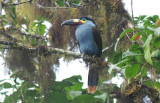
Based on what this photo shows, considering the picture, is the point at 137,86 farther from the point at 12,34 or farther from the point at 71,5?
the point at 12,34

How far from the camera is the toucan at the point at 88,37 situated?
11.3ft

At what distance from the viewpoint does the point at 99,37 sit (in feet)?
11.2

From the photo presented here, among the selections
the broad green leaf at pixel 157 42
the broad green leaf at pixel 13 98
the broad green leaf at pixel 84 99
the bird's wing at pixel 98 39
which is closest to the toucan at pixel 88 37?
the bird's wing at pixel 98 39

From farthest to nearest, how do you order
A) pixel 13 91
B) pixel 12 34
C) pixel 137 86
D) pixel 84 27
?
pixel 84 27
pixel 12 34
pixel 13 91
pixel 137 86

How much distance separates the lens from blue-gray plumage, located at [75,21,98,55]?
358cm

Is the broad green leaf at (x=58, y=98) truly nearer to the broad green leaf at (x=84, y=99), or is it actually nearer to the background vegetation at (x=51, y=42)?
the background vegetation at (x=51, y=42)

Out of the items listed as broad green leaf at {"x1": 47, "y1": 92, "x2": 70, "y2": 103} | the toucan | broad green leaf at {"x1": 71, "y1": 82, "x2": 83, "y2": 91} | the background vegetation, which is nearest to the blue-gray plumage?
the toucan

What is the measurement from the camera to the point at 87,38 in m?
3.68

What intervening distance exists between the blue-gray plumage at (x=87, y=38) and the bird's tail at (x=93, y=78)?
438 mm

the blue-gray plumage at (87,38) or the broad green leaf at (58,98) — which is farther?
the blue-gray plumage at (87,38)

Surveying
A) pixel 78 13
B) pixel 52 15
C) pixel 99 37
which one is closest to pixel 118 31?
pixel 99 37

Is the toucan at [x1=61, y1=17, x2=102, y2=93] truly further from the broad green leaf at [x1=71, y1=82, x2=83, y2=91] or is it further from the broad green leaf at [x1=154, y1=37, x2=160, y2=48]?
the broad green leaf at [x1=154, y1=37, x2=160, y2=48]

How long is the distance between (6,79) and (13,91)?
18 cm

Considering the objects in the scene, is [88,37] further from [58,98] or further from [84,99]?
[84,99]
